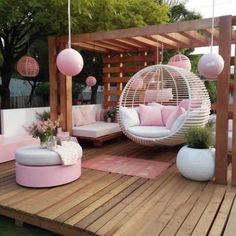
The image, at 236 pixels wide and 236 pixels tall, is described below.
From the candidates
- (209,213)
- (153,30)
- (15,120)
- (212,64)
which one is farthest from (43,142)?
(153,30)

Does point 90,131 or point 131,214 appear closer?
point 131,214

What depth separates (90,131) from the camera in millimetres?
6074

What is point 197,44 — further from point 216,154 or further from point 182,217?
point 182,217

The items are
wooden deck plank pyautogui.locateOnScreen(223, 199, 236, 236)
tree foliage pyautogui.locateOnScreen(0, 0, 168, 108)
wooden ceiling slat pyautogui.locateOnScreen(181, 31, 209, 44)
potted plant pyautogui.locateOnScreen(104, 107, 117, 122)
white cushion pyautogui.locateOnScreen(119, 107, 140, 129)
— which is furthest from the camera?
potted plant pyautogui.locateOnScreen(104, 107, 117, 122)

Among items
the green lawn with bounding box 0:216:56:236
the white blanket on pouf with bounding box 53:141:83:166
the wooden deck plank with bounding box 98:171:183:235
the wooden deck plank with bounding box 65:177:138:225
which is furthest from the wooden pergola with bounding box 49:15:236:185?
the green lawn with bounding box 0:216:56:236

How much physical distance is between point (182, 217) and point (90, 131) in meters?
3.46

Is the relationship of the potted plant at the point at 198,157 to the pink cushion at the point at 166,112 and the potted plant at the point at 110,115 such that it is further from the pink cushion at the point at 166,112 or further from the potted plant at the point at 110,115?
the potted plant at the point at 110,115

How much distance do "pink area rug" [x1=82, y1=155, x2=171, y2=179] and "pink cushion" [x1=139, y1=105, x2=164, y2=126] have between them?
107 cm

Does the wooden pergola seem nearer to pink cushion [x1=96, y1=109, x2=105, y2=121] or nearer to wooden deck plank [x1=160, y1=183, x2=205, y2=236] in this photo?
pink cushion [x1=96, y1=109, x2=105, y2=121]

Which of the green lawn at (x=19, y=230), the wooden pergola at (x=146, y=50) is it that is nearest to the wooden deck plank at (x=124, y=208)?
the green lawn at (x=19, y=230)

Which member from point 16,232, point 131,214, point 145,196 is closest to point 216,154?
point 145,196

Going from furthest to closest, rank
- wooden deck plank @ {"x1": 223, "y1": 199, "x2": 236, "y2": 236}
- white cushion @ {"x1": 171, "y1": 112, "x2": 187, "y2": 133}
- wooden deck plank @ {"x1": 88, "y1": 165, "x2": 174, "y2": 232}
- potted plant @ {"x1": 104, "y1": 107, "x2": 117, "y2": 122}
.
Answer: potted plant @ {"x1": 104, "y1": 107, "x2": 117, "y2": 122} → white cushion @ {"x1": 171, "y1": 112, "x2": 187, "y2": 133} → wooden deck plank @ {"x1": 88, "y1": 165, "x2": 174, "y2": 232} → wooden deck plank @ {"x1": 223, "y1": 199, "x2": 236, "y2": 236}

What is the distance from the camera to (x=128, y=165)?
4.89 meters

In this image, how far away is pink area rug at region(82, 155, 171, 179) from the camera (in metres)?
4.48
